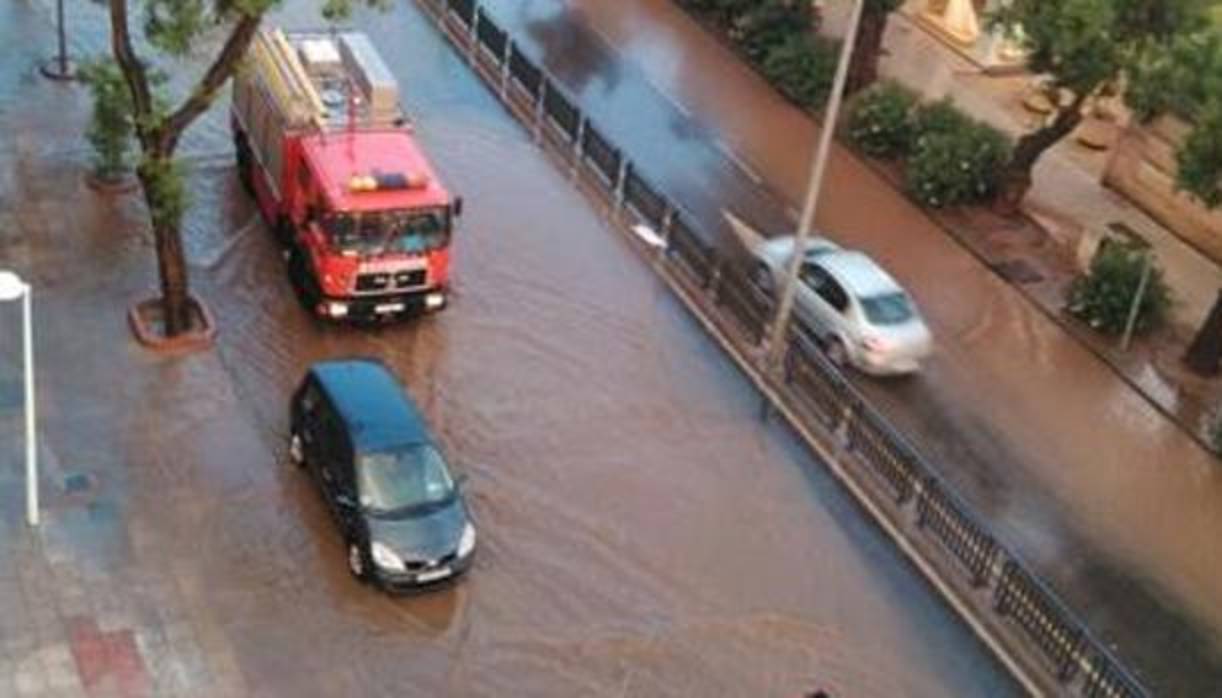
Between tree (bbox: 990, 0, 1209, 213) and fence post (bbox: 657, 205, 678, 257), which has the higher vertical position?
tree (bbox: 990, 0, 1209, 213)

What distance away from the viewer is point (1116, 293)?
103 feet

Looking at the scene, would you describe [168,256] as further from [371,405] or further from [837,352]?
[837,352]

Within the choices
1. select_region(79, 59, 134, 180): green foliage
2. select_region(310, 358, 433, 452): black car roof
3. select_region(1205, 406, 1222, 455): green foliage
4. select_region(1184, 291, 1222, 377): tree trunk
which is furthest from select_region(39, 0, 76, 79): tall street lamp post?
select_region(1205, 406, 1222, 455): green foliage

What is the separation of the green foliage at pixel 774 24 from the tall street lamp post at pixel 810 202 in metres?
12.3

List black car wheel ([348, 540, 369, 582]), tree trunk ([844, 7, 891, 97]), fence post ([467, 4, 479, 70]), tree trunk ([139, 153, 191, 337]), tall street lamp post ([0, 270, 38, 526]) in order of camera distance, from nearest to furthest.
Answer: tall street lamp post ([0, 270, 38, 526])
black car wheel ([348, 540, 369, 582])
tree trunk ([139, 153, 191, 337])
fence post ([467, 4, 479, 70])
tree trunk ([844, 7, 891, 97])

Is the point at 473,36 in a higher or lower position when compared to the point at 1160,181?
lower

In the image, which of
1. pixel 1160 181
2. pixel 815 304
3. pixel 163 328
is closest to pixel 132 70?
pixel 163 328

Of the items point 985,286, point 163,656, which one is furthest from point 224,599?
point 985,286

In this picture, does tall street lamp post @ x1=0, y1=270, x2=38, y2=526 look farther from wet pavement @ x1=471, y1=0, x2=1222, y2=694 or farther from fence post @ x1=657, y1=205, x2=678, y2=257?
wet pavement @ x1=471, y1=0, x2=1222, y2=694

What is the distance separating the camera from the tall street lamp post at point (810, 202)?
982 inches

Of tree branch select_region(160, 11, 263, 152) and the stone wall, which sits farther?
the stone wall

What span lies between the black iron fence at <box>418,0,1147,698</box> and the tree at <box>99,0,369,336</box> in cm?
875

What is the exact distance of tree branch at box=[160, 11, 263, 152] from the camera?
77.8ft

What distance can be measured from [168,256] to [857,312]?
37.0 ft
